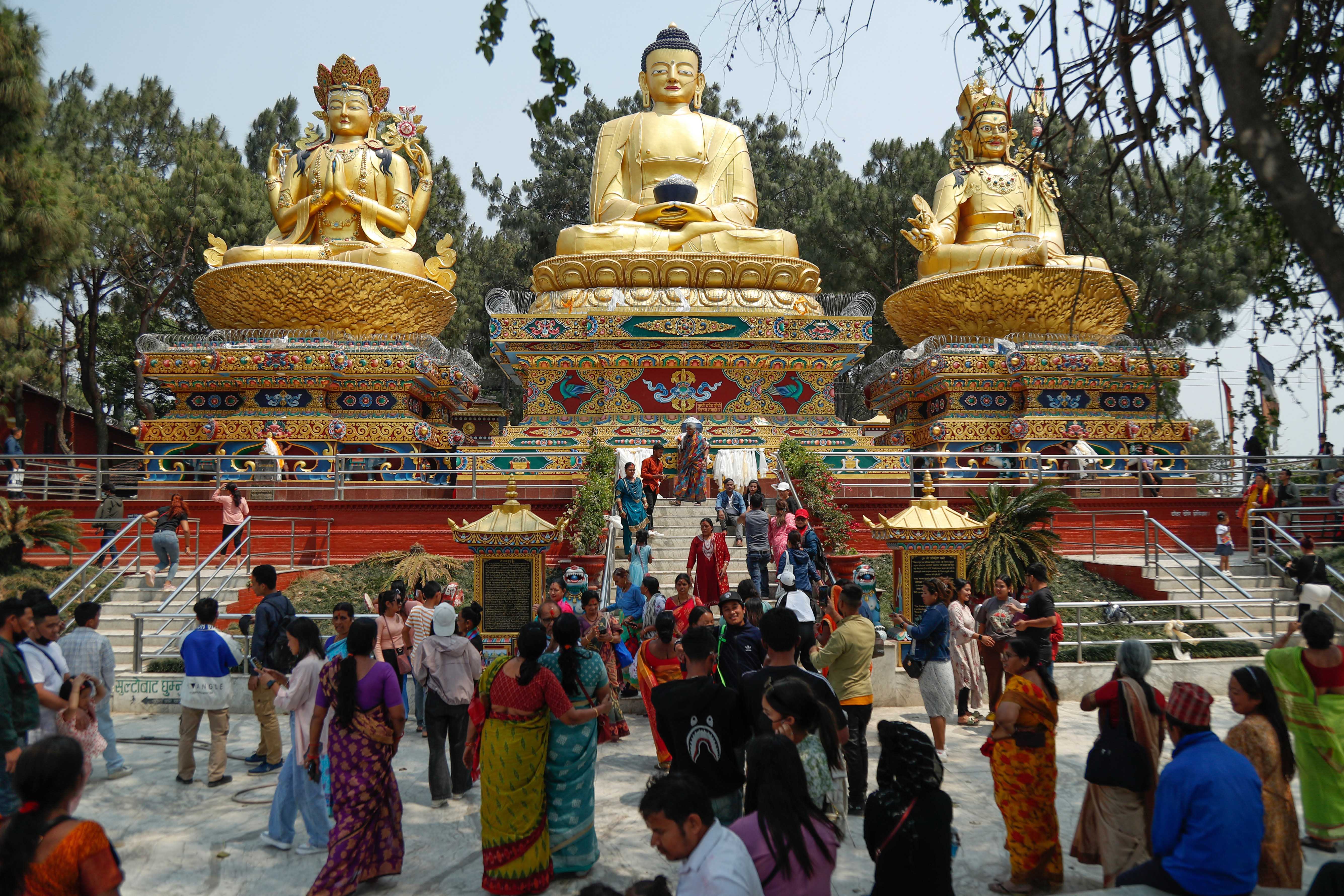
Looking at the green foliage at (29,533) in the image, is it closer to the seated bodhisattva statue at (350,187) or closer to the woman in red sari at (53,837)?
A: the seated bodhisattva statue at (350,187)

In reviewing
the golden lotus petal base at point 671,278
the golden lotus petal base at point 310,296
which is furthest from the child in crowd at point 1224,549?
the golden lotus petal base at point 310,296

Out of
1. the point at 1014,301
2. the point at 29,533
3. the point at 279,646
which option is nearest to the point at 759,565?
the point at 279,646

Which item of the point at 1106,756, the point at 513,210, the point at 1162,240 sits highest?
the point at 513,210

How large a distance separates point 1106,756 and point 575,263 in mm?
17366

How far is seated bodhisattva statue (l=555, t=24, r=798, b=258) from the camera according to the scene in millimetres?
22188

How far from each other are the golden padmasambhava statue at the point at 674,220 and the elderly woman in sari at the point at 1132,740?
52.1ft

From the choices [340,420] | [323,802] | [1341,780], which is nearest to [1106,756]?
[1341,780]

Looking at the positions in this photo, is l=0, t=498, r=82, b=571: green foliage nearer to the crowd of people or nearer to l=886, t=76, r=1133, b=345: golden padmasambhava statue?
the crowd of people

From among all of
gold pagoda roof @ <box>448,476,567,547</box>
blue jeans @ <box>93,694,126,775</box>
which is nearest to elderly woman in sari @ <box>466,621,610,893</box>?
blue jeans @ <box>93,694,126,775</box>

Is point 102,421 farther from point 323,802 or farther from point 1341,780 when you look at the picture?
point 1341,780

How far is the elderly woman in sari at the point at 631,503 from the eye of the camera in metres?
13.6

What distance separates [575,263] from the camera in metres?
21.5

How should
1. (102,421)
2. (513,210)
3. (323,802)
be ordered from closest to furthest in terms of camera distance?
(323,802) → (102,421) → (513,210)

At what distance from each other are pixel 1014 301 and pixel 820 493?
11106 mm
